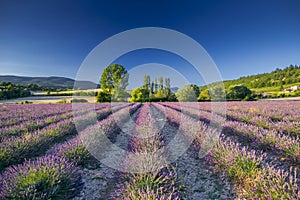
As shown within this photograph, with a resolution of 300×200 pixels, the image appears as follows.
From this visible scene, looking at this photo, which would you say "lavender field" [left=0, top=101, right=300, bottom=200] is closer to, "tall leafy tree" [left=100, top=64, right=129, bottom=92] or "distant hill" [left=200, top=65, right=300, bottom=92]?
"tall leafy tree" [left=100, top=64, right=129, bottom=92]

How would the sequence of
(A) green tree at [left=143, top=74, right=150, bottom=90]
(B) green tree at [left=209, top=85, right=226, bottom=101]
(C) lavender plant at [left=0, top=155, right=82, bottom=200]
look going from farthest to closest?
(A) green tree at [left=143, top=74, right=150, bottom=90]
(B) green tree at [left=209, top=85, right=226, bottom=101]
(C) lavender plant at [left=0, top=155, right=82, bottom=200]

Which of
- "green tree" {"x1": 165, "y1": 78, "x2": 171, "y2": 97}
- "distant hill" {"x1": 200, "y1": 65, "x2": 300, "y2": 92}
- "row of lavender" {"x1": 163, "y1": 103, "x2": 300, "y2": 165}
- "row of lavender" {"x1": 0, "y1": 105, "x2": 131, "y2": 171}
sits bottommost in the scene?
"row of lavender" {"x1": 0, "y1": 105, "x2": 131, "y2": 171}

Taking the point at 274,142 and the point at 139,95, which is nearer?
the point at 274,142

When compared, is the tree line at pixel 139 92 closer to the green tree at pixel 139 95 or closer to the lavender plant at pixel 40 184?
the green tree at pixel 139 95

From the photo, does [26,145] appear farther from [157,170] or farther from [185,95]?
[185,95]

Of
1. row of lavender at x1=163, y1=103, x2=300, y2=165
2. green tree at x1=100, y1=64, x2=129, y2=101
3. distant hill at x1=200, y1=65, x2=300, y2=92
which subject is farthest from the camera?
distant hill at x1=200, y1=65, x2=300, y2=92

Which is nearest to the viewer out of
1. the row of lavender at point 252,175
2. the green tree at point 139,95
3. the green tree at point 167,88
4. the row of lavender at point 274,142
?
the row of lavender at point 252,175

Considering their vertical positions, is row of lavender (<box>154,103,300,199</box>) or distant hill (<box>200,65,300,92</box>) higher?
distant hill (<box>200,65,300,92</box>)

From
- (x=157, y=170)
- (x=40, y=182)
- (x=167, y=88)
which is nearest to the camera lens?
(x=40, y=182)

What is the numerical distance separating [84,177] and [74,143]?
1015 mm

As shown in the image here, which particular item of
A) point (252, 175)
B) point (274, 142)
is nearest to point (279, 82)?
point (274, 142)

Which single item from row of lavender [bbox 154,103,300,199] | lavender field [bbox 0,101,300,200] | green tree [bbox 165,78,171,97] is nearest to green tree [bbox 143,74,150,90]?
green tree [bbox 165,78,171,97]

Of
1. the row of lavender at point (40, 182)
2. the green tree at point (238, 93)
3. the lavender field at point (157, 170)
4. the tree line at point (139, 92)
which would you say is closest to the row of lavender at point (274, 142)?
the lavender field at point (157, 170)

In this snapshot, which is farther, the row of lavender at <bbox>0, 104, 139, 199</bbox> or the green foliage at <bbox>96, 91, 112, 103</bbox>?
the green foliage at <bbox>96, 91, 112, 103</bbox>
